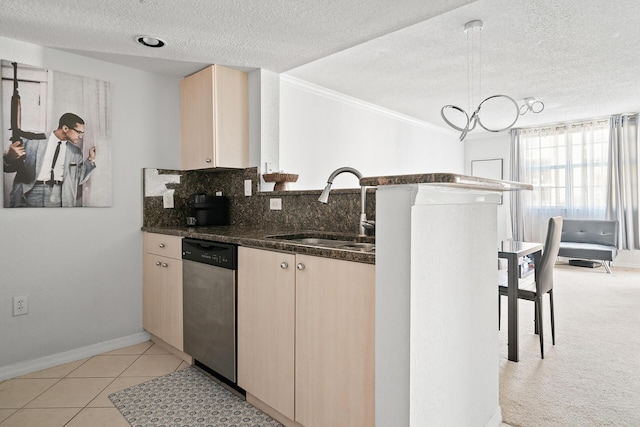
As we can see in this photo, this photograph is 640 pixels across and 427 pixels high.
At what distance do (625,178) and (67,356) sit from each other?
7.58 m

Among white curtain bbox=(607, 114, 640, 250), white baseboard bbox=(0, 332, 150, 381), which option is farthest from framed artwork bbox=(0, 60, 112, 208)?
white curtain bbox=(607, 114, 640, 250)

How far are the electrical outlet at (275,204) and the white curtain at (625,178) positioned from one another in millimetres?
5997

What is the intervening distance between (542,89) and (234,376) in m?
4.79

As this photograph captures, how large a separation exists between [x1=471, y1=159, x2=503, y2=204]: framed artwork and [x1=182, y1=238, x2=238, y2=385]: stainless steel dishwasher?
650 cm

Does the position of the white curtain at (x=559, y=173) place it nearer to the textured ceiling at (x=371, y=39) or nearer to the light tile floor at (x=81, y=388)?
the textured ceiling at (x=371, y=39)

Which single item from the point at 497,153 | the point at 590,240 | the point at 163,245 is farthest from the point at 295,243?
the point at 497,153

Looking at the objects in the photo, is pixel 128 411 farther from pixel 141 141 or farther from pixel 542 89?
pixel 542 89

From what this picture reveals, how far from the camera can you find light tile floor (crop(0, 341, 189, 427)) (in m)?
1.82

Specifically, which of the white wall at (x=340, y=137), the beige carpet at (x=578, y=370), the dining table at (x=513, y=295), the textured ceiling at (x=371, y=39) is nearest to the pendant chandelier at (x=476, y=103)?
the textured ceiling at (x=371, y=39)

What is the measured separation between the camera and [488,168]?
737 centimetres

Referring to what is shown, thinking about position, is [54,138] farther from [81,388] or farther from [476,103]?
[476,103]

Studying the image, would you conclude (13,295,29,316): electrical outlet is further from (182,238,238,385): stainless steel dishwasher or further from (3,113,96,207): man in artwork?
(182,238,238,385): stainless steel dishwasher

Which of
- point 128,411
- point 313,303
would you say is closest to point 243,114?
point 313,303

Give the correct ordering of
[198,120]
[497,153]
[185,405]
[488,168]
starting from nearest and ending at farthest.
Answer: [185,405]
[198,120]
[497,153]
[488,168]
